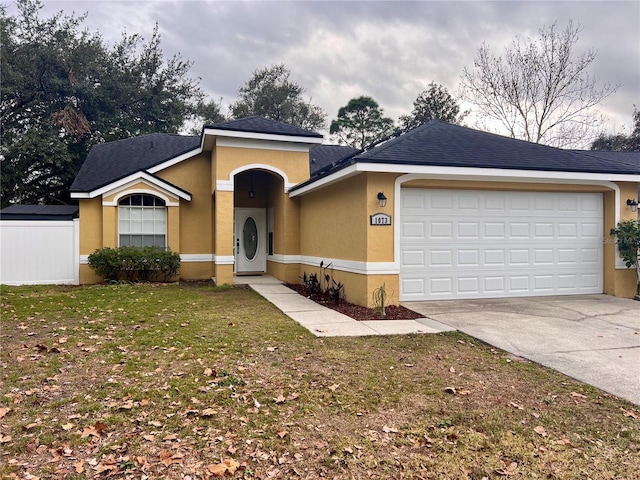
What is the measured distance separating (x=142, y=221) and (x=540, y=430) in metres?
12.7

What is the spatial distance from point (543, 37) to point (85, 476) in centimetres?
2766

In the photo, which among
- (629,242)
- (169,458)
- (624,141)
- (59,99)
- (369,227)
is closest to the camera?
(169,458)

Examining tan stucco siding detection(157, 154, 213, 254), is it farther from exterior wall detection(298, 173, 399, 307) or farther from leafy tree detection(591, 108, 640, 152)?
leafy tree detection(591, 108, 640, 152)

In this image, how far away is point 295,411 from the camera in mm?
3781

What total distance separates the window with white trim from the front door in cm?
274

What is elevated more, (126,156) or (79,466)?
(126,156)

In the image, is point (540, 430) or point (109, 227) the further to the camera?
point (109, 227)

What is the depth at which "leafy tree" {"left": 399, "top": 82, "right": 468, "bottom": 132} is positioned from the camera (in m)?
32.6

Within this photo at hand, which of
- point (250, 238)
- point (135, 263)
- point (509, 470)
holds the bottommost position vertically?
point (509, 470)

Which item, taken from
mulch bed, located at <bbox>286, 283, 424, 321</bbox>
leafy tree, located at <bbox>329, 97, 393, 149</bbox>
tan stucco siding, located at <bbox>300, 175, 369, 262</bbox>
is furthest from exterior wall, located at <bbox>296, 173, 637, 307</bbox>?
leafy tree, located at <bbox>329, 97, 393, 149</bbox>

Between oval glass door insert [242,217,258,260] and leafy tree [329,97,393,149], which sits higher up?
leafy tree [329,97,393,149]

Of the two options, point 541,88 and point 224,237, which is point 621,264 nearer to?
point 224,237

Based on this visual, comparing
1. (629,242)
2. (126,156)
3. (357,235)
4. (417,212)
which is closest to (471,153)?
(417,212)

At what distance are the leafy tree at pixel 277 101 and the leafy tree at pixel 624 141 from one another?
2008cm
